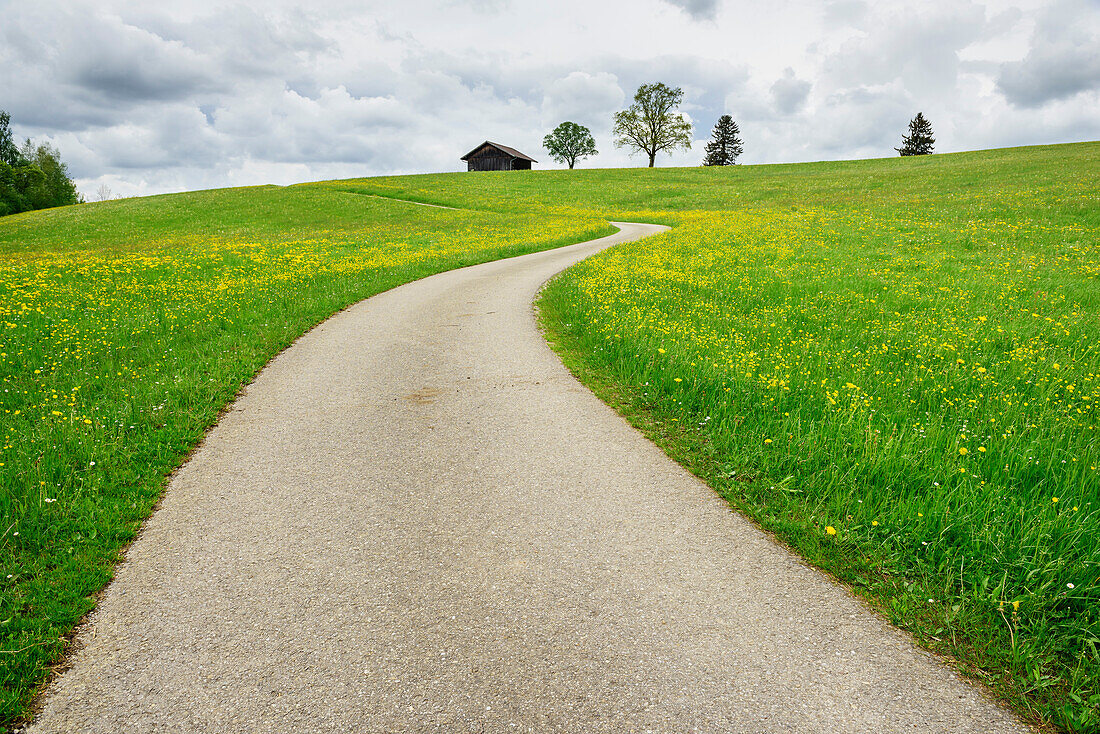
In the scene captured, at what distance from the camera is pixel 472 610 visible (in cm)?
347

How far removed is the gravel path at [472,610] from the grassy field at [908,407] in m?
0.44

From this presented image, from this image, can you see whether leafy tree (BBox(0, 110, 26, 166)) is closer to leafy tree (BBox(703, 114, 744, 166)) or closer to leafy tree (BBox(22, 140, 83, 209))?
leafy tree (BBox(22, 140, 83, 209))

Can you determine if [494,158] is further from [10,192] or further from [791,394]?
[791,394]

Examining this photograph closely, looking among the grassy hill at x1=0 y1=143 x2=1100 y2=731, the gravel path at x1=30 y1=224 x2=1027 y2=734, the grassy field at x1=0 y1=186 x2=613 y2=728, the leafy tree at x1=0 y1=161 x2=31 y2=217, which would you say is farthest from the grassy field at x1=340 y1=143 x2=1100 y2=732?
the leafy tree at x1=0 y1=161 x2=31 y2=217

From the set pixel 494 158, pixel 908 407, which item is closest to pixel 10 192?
pixel 494 158

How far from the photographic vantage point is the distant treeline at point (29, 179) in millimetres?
70812

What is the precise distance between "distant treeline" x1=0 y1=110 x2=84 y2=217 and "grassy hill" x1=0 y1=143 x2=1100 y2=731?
77.6 metres

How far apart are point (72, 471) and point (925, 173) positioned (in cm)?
6019

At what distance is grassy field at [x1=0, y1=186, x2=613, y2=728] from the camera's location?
12.4 ft

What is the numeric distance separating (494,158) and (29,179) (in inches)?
2554

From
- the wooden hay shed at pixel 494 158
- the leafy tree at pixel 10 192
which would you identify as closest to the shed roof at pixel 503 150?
the wooden hay shed at pixel 494 158

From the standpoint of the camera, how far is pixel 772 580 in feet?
12.4

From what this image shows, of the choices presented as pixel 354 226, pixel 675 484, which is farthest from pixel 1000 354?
pixel 354 226

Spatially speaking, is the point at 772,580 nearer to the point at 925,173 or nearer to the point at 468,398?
the point at 468,398
